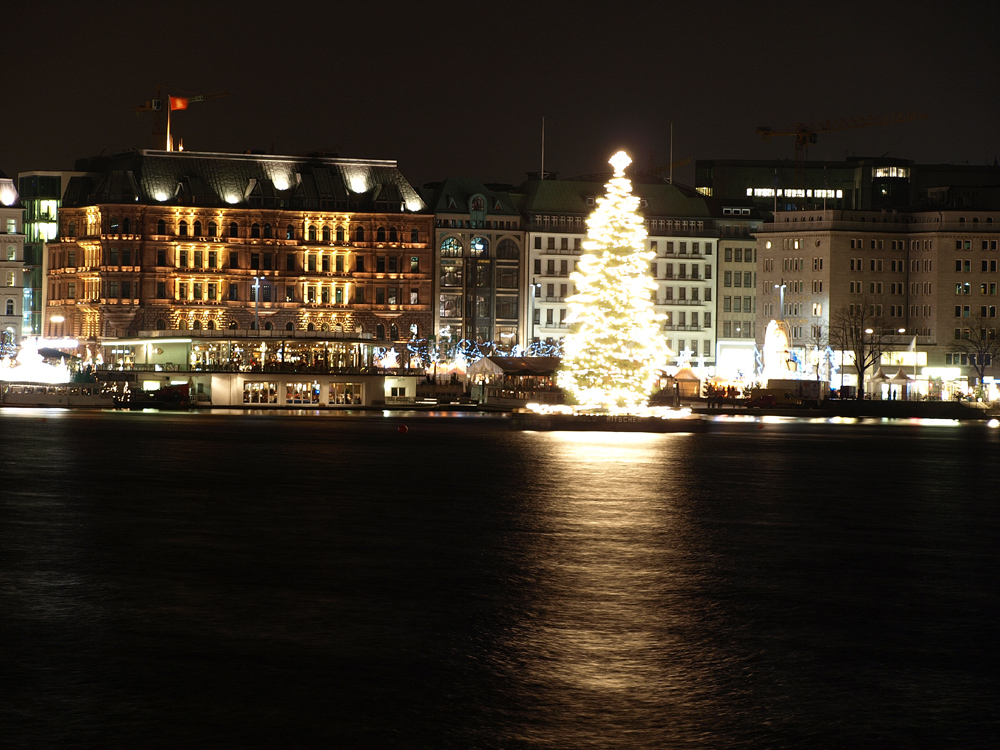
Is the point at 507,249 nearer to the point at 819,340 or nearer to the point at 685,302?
the point at 685,302

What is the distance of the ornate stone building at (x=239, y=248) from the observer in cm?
15162

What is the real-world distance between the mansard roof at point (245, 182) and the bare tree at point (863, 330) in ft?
145

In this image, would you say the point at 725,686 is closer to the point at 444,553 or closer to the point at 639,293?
the point at 444,553

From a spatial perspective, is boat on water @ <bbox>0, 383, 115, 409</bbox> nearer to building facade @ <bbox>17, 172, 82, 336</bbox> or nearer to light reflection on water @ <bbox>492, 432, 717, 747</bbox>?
building facade @ <bbox>17, 172, 82, 336</bbox>

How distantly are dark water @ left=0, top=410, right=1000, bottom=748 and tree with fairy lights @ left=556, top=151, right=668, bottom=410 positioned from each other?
33.6 meters

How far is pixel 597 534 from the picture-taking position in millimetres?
26141

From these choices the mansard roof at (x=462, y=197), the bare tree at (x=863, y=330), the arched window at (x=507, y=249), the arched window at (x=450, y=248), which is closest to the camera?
the bare tree at (x=863, y=330)

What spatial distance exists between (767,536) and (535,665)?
483 inches

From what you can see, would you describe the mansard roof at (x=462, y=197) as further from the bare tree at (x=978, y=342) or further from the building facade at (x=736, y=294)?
the bare tree at (x=978, y=342)

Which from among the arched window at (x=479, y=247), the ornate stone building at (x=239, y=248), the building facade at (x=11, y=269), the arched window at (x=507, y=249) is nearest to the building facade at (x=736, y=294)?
the arched window at (x=507, y=249)

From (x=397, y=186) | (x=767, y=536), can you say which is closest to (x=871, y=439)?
(x=767, y=536)

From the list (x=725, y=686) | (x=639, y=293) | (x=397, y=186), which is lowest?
(x=725, y=686)

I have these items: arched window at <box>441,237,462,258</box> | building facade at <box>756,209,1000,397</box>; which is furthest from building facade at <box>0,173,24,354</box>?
building facade at <box>756,209,1000,397</box>

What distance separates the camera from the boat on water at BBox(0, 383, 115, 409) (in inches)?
4348
